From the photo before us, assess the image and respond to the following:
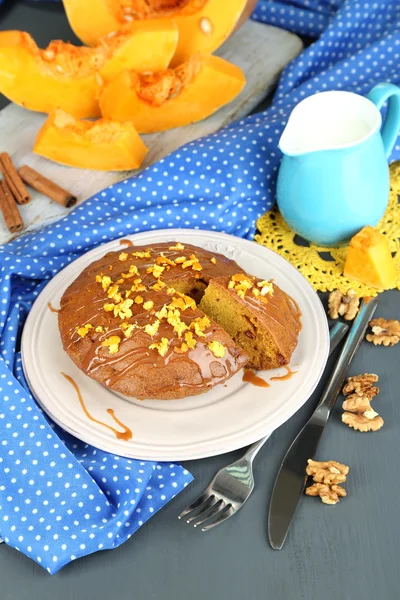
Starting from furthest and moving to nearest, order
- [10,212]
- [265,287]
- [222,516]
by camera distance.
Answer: [10,212] → [265,287] → [222,516]

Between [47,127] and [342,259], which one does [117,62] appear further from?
[342,259]

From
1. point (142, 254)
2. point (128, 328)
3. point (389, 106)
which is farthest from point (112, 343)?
point (389, 106)

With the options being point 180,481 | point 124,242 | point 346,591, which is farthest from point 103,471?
point 124,242

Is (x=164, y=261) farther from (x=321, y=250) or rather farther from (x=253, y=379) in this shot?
(x=321, y=250)

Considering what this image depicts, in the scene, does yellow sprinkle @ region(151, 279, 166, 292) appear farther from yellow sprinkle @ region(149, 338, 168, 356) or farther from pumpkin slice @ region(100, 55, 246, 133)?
pumpkin slice @ region(100, 55, 246, 133)

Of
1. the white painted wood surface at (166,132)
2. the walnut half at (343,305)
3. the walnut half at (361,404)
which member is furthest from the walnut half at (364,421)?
the white painted wood surface at (166,132)

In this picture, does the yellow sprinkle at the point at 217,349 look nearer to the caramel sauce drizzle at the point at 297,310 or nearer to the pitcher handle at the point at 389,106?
the caramel sauce drizzle at the point at 297,310

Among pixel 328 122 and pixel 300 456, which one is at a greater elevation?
pixel 328 122
